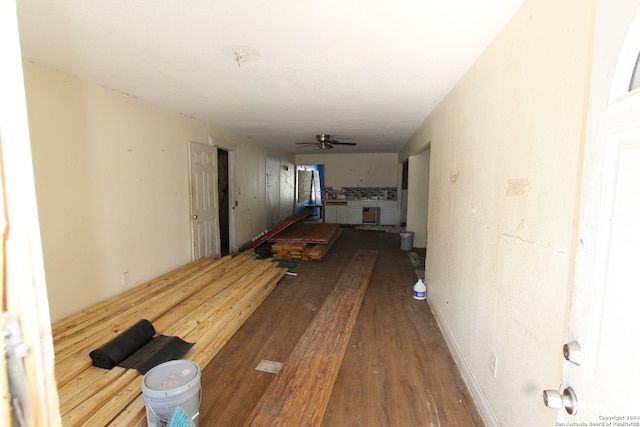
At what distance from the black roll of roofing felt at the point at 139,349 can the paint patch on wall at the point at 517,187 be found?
260 cm

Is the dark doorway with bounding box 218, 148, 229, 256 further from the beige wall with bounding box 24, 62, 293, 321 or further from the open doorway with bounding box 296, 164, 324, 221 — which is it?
the open doorway with bounding box 296, 164, 324, 221

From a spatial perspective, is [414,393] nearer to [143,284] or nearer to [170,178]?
[143,284]

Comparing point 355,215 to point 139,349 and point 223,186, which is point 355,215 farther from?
point 139,349

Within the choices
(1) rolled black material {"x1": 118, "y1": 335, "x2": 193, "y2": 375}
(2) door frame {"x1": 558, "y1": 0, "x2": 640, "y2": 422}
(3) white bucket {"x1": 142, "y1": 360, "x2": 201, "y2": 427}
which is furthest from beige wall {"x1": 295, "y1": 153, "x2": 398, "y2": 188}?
(2) door frame {"x1": 558, "y1": 0, "x2": 640, "y2": 422}

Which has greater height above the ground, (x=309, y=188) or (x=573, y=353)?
(x=309, y=188)

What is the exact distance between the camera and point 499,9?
1.58 m

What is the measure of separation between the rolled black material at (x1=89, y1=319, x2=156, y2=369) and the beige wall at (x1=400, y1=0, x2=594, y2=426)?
8.44 feet

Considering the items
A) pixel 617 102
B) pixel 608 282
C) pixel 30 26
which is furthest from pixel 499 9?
pixel 30 26

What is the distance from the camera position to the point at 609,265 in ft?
2.53

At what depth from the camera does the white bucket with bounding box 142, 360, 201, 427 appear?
5.28 feet

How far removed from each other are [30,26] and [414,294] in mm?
4334

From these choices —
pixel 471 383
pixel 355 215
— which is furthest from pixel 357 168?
pixel 471 383

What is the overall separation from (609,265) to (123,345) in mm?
2848

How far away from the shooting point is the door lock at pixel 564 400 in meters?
0.87
